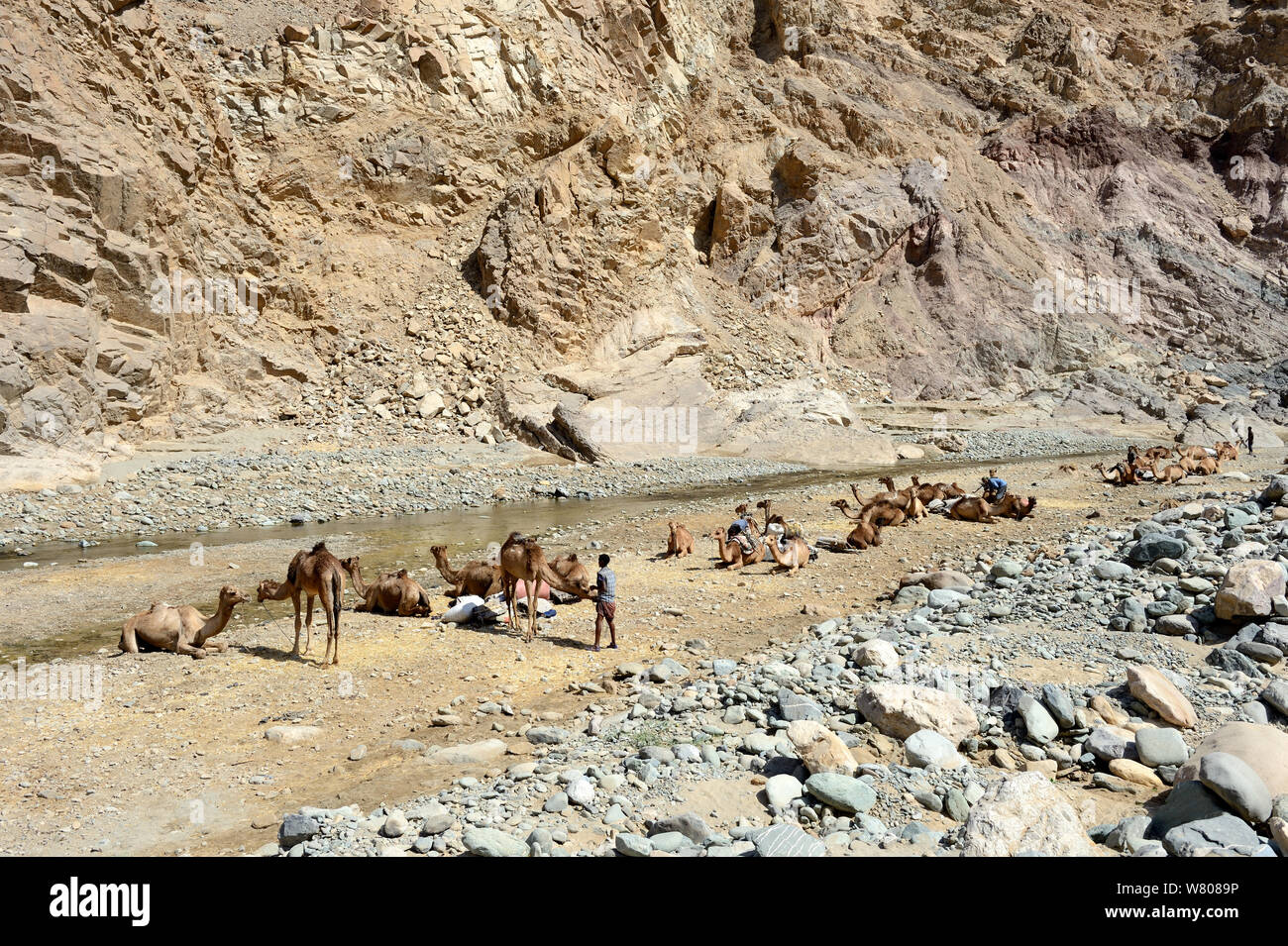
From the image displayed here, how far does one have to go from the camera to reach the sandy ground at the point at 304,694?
548 centimetres

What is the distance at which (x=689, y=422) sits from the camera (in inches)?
1089

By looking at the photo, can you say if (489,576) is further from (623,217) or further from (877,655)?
(623,217)

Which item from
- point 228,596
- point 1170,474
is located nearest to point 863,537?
point 228,596

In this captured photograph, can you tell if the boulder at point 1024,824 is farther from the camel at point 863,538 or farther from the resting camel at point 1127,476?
the resting camel at point 1127,476

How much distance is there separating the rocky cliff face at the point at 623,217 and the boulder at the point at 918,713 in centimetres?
1928

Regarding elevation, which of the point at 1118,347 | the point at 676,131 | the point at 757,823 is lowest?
the point at 757,823

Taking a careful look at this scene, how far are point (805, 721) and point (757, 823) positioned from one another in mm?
1122

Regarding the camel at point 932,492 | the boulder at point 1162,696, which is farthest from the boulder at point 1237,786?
the camel at point 932,492

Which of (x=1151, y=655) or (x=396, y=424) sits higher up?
(x=396, y=424)

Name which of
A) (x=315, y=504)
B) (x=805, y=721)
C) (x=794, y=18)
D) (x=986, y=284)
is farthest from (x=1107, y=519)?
(x=794, y=18)

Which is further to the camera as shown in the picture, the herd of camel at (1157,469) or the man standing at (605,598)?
the herd of camel at (1157,469)

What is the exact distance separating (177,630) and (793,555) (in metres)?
8.44

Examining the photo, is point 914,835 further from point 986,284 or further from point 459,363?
point 986,284

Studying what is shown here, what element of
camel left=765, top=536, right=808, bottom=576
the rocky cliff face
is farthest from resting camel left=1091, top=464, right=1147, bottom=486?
camel left=765, top=536, right=808, bottom=576
